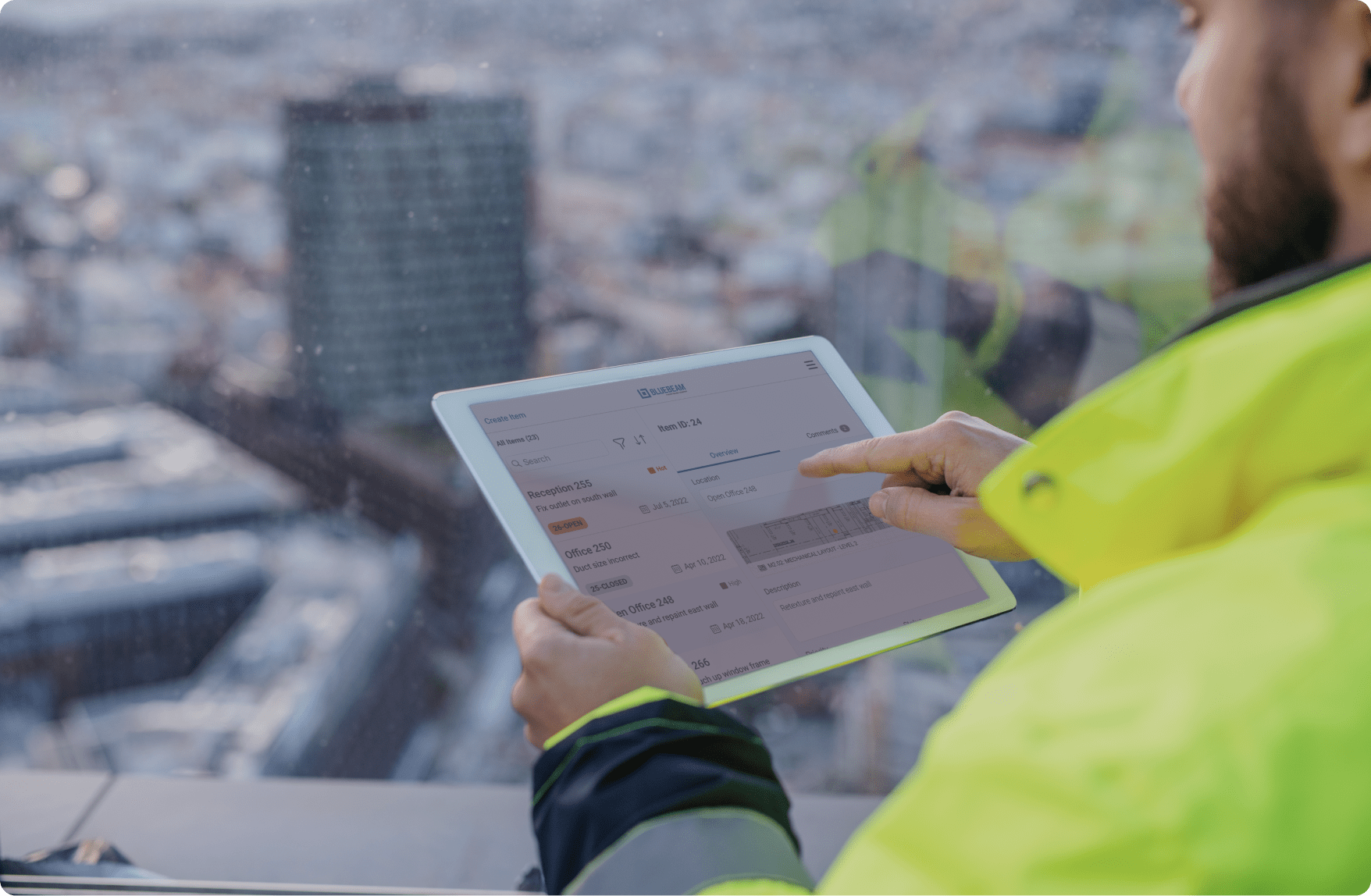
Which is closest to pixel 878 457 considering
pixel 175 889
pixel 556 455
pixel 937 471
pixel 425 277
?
pixel 937 471

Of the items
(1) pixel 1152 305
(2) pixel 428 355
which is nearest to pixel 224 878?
(2) pixel 428 355

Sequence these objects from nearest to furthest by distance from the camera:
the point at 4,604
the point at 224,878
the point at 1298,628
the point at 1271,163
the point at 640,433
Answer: the point at 1298,628 < the point at 1271,163 < the point at 640,433 < the point at 224,878 < the point at 4,604

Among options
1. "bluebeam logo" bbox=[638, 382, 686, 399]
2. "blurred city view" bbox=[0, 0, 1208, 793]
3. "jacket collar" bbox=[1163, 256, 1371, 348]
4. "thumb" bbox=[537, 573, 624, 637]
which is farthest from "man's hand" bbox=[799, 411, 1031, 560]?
"blurred city view" bbox=[0, 0, 1208, 793]

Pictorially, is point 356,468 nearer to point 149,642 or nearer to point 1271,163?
point 149,642

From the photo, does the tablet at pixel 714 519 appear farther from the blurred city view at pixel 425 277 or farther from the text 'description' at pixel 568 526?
the blurred city view at pixel 425 277

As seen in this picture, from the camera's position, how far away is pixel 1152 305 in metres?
1.48

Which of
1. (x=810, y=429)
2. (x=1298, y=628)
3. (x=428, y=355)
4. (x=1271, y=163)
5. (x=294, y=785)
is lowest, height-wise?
(x=294, y=785)

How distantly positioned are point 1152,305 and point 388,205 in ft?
3.97

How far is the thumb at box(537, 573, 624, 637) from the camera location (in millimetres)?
611

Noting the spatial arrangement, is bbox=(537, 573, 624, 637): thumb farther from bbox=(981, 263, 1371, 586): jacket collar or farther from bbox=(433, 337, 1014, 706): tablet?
bbox=(981, 263, 1371, 586): jacket collar

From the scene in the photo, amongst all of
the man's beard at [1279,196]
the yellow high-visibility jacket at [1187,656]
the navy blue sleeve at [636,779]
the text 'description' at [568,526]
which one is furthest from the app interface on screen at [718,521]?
the man's beard at [1279,196]

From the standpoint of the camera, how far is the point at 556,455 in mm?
720

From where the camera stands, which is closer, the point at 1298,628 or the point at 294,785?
the point at 1298,628

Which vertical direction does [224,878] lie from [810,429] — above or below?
below
